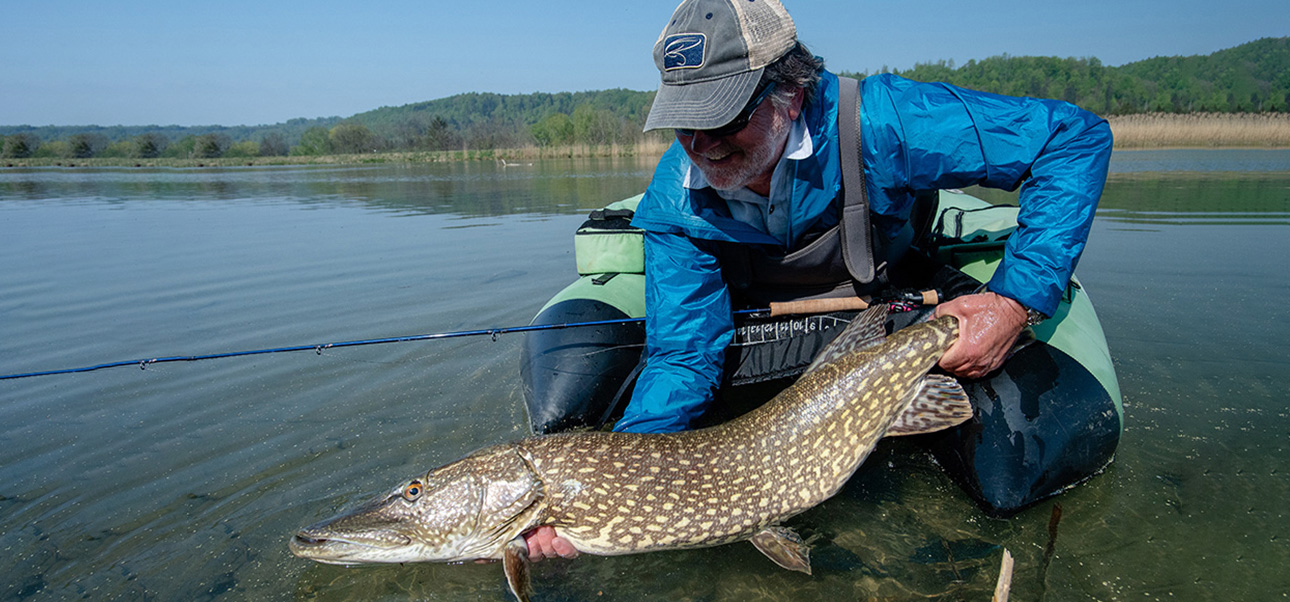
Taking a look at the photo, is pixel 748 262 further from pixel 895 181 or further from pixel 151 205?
pixel 151 205

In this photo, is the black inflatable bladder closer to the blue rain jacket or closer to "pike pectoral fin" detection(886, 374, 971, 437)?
the blue rain jacket

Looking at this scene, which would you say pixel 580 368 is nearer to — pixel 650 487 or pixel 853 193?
pixel 650 487

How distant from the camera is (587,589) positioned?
8.00 feet

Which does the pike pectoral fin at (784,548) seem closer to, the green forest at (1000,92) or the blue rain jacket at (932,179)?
the blue rain jacket at (932,179)

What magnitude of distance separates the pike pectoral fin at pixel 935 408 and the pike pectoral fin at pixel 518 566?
148 centimetres

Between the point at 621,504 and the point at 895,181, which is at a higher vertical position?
the point at 895,181

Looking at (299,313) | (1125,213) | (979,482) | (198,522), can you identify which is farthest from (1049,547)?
(1125,213)

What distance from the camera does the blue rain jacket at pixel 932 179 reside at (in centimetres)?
258

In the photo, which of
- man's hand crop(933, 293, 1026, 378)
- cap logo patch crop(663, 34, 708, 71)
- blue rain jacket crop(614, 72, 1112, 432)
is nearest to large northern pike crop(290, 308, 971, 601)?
man's hand crop(933, 293, 1026, 378)

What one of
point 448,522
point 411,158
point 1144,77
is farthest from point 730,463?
point 1144,77

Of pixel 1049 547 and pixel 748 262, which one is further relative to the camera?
pixel 748 262

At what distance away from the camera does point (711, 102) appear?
242 cm

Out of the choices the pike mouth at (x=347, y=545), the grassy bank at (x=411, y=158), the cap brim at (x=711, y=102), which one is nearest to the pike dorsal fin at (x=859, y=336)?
the cap brim at (x=711, y=102)

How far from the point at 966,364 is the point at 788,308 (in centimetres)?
103
